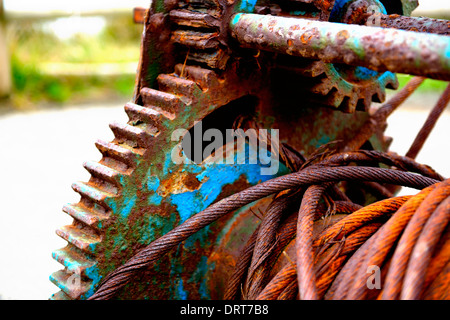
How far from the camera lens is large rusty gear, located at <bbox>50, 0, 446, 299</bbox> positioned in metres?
1.38

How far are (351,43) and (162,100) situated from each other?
1.80ft

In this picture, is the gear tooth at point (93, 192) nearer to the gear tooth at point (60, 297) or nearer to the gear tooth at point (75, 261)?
the gear tooth at point (75, 261)

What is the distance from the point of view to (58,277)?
4.68ft

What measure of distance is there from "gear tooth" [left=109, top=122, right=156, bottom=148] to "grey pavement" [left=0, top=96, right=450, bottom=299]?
1.11 ft

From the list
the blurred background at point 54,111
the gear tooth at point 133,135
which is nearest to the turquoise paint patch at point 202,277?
the gear tooth at point 133,135

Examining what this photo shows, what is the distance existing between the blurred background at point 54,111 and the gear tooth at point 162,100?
1202mm

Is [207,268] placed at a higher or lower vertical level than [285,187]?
lower

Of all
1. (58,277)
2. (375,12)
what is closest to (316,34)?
(375,12)

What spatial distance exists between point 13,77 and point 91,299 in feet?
16.7

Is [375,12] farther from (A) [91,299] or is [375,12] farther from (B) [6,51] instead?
(B) [6,51]

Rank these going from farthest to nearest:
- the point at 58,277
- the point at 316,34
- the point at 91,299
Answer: the point at 58,277, the point at 91,299, the point at 316,34

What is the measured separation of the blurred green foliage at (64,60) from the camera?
5.76 metres
